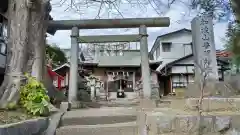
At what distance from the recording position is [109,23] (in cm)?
1045

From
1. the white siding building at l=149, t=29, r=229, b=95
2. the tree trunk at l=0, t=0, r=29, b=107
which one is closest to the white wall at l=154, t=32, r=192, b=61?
the white siding building at l=149, t=29, r=229, b=95

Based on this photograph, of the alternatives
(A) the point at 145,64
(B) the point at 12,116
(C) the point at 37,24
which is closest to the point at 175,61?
(A) the point at 145,64

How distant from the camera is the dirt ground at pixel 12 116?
3.88m

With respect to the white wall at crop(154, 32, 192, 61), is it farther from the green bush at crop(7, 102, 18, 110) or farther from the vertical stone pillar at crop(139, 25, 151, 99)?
the green bush at crop(7, 102, 18, 110)

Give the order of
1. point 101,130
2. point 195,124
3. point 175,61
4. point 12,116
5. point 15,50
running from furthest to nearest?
point 175,61 < point 15,50 < point 101,130 < point 12,116 < point 195,124

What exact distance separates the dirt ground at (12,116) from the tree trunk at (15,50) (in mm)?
377

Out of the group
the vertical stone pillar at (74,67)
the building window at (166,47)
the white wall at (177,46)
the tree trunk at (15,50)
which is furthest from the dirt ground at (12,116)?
the building window at (166,47)

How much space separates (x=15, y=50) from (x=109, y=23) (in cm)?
557

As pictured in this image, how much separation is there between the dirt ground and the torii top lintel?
255 inches

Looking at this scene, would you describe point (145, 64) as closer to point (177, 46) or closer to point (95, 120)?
point (95, 120)

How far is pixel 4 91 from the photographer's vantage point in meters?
5.09

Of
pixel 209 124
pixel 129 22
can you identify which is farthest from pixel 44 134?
pixel 129 22

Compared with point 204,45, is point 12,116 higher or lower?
lower

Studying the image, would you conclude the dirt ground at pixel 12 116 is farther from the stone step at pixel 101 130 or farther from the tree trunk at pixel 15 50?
the stone step at pixel 101 130
